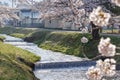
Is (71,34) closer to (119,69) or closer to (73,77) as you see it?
(119,69)

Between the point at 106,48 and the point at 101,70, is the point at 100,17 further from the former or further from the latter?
the point at 101,70

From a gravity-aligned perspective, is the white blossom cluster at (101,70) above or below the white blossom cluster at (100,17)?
below

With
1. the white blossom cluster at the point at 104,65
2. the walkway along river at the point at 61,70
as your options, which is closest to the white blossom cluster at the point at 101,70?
the white blossom cluster at the point at 104,65

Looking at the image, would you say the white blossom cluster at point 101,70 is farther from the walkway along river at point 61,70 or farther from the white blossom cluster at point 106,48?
the walkway along river at point 61,70

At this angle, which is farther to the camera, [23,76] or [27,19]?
[27,19]

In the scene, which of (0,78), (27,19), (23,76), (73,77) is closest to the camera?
(0,78)

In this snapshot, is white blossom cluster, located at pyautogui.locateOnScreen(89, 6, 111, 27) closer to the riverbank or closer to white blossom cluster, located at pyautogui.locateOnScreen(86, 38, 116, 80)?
white blossom cluster, located at pyautogui.locateOnScreen(86, 38, 116, 80)

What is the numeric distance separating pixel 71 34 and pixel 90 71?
123 feet

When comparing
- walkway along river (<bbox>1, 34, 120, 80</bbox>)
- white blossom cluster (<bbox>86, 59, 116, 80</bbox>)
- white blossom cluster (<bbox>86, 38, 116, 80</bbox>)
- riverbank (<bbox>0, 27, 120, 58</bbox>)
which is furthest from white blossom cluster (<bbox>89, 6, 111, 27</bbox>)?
riverbank (<bbox>0, 27, 120, 58</bbox>)

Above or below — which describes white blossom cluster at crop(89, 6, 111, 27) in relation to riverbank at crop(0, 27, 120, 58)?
above

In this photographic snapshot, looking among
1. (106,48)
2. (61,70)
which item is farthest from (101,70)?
(61,70)

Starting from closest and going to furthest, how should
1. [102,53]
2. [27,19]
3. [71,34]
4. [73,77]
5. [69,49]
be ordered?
1. [102,53]
2. [73,77]
3. [69,49]
4. [71,34]
5. [27,19]

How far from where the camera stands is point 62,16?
115 feet

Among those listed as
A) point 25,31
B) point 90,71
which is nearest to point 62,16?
point 90,71
